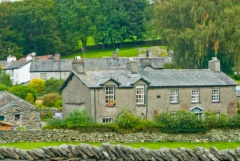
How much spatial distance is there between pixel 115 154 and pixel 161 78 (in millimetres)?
37211

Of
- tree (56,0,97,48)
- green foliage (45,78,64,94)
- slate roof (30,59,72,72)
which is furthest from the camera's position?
tree (56,0,97,48)

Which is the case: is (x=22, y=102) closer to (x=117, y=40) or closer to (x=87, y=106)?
(x=87, y=106)

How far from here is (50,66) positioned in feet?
295

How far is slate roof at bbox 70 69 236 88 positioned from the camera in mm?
52188

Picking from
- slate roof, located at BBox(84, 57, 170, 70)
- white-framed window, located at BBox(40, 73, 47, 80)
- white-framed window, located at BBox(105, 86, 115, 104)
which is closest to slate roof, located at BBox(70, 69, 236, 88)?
white-framed window, located at BBox(105, 86, 115, 104)

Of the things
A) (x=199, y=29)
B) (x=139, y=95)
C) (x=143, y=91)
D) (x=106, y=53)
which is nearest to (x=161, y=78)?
(x=143, y=91)

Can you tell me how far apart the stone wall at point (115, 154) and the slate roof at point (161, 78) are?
32.3 meters

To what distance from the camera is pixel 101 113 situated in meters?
50.9

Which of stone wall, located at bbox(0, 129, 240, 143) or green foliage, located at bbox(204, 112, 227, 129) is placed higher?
green foliage, located at bbox(204, 112, 227, 129)

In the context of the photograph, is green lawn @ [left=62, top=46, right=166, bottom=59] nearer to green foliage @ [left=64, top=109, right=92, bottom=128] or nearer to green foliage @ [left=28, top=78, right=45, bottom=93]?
green foliage @ [left=28, top=78, right=45, bottom=93]

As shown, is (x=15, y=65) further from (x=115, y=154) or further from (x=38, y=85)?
(x=115, y=154)

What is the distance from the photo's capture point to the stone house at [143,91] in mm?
51281

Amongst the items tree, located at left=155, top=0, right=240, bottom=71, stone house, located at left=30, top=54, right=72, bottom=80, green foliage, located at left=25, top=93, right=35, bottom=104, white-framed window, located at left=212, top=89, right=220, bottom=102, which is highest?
tree, located at left=155, top=0, right=240, bottom=71

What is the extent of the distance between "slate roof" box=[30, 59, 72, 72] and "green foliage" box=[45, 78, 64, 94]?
6686mm
